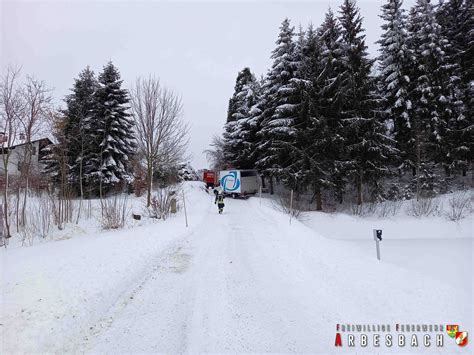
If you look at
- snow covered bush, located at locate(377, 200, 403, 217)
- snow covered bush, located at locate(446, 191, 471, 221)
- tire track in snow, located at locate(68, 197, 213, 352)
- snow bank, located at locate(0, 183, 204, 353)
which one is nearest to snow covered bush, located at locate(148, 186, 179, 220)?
tire track in snow, located at locate(68, 197, 213, 352)

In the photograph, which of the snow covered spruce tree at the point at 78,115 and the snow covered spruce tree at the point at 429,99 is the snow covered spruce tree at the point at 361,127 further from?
the snow covered spruce tree at the point at 78,115

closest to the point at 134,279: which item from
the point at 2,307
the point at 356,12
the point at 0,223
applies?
the point at 2,307

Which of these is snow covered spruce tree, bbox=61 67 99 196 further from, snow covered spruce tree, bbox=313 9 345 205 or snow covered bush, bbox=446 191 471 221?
snow covered bush, bbox=446 191 471 221

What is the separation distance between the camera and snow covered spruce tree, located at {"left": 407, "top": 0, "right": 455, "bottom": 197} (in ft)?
71.4

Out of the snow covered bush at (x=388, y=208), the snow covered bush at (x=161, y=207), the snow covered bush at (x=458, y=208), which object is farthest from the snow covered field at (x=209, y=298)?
the snow covered bush at (x=388, y=208)

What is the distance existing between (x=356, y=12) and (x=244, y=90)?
47.9ft

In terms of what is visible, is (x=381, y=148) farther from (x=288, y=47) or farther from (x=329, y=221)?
(x=288, y=47)

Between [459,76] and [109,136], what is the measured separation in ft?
109

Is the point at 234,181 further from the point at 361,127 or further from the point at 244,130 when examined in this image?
the point at 361,127

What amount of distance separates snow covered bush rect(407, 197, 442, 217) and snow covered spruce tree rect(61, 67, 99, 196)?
91.4 feet

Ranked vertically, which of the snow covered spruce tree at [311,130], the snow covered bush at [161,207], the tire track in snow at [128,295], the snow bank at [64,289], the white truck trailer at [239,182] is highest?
the snow covered spruce tree at [311,130]

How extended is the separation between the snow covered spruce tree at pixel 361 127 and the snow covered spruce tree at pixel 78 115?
2355cm

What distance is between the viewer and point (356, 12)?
2266cm

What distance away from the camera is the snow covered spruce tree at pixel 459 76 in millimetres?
21547
